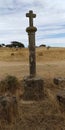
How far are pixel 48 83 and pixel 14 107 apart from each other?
6728 mm

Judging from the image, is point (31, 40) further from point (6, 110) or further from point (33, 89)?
point (6, 110)

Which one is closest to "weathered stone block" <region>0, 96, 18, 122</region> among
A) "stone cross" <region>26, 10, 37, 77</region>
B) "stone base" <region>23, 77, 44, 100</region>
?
"stone base" <region>23, 77, 44, 100</region>

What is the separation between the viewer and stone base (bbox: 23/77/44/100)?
44.3 ft

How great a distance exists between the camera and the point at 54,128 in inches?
372

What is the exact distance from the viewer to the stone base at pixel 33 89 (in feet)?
44.3

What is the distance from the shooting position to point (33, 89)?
44.4ft

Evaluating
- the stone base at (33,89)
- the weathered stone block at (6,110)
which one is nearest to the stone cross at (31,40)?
the stone base at (33,89)

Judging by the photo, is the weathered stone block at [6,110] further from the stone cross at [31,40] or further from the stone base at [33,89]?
the stone cross at [31,40]

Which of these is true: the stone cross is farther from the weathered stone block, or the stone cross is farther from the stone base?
the weathered stone block

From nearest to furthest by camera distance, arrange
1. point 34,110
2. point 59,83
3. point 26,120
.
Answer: point 26,120 → point 34,110 → point 59,83

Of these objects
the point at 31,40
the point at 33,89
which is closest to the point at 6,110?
the point at 33,89

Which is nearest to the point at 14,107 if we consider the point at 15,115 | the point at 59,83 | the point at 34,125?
the point at 15,115

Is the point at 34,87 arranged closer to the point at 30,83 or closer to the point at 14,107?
the point at 30,83

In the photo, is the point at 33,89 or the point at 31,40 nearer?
the point at 33,89
